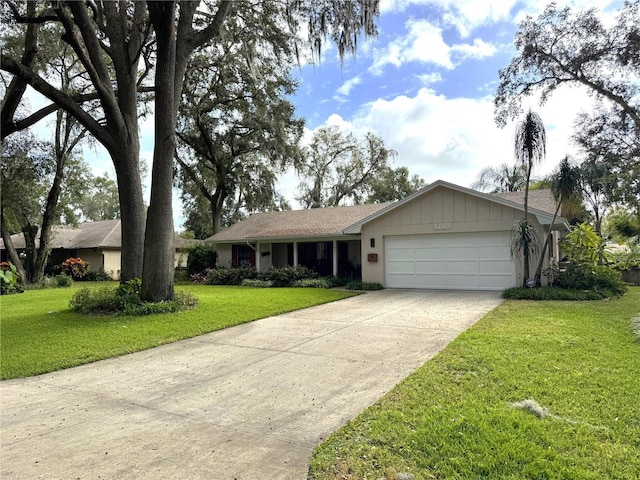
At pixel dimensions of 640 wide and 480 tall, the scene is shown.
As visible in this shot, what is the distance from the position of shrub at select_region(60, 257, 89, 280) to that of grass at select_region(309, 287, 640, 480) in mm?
25175

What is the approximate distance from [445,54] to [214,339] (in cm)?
1110

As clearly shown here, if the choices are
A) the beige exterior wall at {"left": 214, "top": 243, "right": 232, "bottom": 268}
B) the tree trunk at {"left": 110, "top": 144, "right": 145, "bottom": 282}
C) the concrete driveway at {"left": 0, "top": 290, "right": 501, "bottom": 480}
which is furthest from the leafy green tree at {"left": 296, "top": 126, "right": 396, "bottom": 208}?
the concrete driveway at {"left": 0, "top": 290, "right": 501, "bottom": 480}

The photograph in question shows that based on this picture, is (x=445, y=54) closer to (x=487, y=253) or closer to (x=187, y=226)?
(x=487, y=253)

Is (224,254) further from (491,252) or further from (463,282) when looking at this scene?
(491,252)

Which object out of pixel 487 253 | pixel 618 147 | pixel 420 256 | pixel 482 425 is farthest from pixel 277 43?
pixel 618 147

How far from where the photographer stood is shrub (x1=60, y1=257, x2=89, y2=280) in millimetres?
24953

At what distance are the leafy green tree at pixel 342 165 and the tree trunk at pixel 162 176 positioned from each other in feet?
79.6

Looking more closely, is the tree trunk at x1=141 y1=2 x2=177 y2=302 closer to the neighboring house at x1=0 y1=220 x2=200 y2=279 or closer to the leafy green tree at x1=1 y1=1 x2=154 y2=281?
the leafy green tree at x1=1 y1=1 x2=154 y2=281

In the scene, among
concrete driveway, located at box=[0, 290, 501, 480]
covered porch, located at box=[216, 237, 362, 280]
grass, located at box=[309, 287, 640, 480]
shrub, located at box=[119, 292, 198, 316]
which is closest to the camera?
grass, located at box=[309, 287, 640, 480]

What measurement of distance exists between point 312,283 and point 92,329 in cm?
943

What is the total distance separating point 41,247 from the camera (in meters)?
21.9

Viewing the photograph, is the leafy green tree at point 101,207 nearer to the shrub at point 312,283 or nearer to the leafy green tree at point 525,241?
the shrub at point 312,283

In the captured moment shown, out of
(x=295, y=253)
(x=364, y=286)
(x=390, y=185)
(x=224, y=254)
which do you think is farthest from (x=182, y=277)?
(x=390, y=185)

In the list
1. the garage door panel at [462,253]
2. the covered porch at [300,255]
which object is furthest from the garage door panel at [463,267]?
the covered porch at [300,255]
